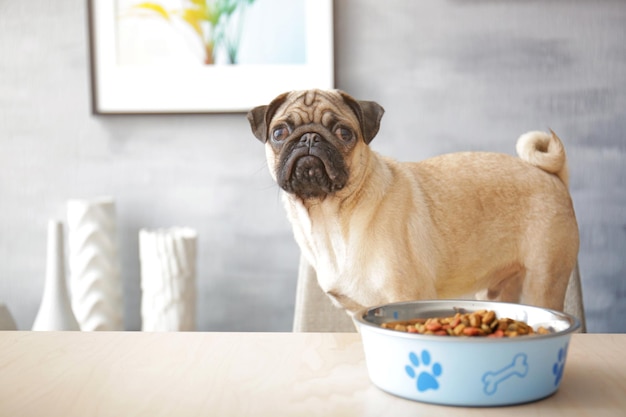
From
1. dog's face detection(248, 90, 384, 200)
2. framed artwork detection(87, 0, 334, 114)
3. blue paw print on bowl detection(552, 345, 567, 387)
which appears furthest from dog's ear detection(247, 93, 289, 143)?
framed artwork detection(87, 0, 334, 114)

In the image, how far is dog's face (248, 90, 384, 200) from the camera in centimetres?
129

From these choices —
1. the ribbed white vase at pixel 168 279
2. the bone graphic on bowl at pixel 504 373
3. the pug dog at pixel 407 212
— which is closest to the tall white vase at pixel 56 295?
A: the ribbed white vase at pixel 168 279

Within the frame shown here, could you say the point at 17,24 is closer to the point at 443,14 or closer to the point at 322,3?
the point at 322,3

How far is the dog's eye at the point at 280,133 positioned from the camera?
1359mm

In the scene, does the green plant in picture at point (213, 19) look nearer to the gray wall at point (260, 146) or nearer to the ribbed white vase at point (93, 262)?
the gray wall at point (260, 146)

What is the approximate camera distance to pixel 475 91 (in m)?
2.48

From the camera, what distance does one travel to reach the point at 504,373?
70 cm

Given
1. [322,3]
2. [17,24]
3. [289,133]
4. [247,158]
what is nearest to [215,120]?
[247,158]

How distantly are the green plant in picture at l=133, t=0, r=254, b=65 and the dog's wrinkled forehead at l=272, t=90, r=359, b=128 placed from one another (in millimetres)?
1156

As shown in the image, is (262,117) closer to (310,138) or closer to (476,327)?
(310,138)

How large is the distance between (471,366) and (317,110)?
724mm

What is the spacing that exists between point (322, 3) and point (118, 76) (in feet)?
2.41

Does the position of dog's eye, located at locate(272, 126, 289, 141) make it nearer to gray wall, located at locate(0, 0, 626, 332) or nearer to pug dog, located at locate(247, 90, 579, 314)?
pug dog, located at locate(247, 90, 579, 314)

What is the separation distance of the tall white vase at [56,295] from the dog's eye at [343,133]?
1.23 metres
